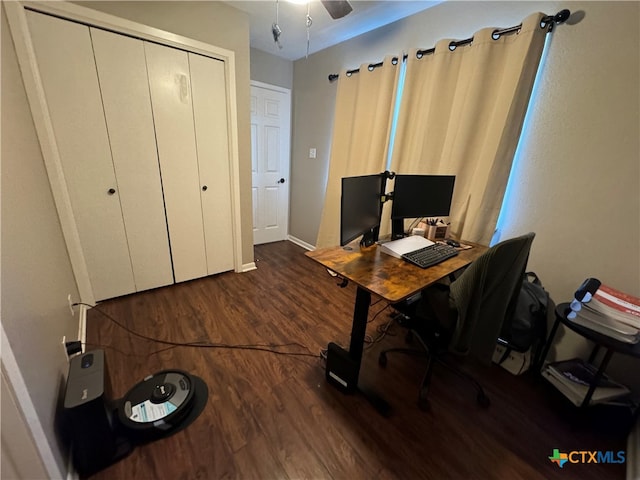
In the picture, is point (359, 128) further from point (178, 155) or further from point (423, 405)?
point (423, 405)

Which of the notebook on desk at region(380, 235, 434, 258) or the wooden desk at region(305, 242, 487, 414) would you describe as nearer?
the wooden desk at region(305, 242, 487, 414)

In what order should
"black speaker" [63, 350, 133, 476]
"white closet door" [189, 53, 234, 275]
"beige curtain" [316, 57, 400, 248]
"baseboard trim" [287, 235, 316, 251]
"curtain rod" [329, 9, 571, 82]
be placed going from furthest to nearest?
1. "baseboard trim" [287, 235, 316, 251]
2. "beige curtain" [316, 57, 400, 248]
3. "white closet door" [189, 53, 234, 275]
4. "curtain rod" [329, 9, 571, 82]
5. "black speaker" [63, 350, 133, 476]

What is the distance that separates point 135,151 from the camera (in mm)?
2111

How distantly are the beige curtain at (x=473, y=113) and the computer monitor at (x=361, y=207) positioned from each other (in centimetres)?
77

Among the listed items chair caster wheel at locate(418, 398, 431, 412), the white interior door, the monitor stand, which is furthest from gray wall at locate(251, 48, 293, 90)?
chair caster wheel at locate(418, 398, 431, 412)

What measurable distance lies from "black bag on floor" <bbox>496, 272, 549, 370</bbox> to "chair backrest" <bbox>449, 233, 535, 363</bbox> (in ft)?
0.83

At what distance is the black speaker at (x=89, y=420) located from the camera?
39.6 inches

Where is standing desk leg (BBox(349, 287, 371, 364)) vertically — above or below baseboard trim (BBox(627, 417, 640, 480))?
above

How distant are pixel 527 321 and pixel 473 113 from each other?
1447 mm

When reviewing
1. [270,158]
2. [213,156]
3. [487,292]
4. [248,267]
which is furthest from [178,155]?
[487,292]

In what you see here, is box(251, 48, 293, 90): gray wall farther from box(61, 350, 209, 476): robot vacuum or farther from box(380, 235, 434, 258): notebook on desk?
box(61, 350, 209, 476): robot vacuum

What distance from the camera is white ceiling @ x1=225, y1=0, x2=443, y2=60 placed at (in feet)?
7.09

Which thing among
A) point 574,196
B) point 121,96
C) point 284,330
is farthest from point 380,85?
point 284,330

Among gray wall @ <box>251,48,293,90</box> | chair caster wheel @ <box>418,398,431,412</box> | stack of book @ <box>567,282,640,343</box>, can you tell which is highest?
gray wall @ <box>251,48,293,90</box>
